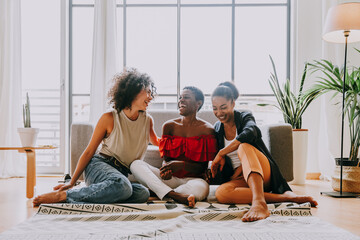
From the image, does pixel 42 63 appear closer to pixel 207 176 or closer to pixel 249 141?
pixel 207 176

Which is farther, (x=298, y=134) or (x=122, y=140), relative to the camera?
(x=298, y=134)

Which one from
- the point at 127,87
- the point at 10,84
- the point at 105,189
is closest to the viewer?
the point at 105,189

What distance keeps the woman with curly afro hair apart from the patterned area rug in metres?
0.17

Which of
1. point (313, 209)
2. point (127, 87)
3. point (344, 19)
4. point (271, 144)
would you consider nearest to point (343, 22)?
point (344, 19)

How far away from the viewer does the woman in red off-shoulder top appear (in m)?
2.22

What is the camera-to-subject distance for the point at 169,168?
7.52 ft

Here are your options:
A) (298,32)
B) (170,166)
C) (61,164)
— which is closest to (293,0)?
(298,32)

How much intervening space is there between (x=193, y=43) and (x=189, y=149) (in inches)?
97.4

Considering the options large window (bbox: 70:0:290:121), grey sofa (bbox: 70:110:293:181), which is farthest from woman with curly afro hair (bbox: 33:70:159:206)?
large window (bbox: 70:0:290:121)

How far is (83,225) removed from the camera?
1685 millimetres

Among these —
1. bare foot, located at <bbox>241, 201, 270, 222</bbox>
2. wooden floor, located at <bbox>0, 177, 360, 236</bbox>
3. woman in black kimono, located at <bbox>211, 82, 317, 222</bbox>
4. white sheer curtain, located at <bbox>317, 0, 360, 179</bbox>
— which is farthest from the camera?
white sheer curtain, located at <bbox>317, 0, 360, 179</bbox>

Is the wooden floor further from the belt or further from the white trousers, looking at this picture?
the white trousers

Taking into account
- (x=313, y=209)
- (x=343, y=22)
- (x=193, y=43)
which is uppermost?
(x=193, y=43)

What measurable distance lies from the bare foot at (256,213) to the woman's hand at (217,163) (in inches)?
17.2
